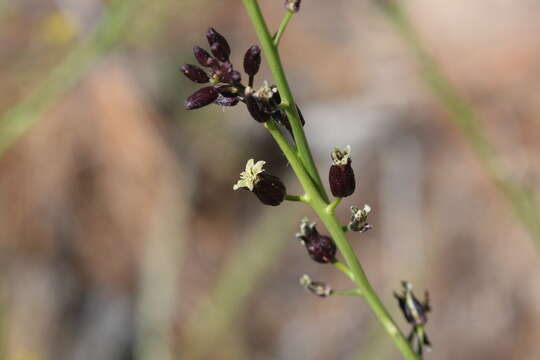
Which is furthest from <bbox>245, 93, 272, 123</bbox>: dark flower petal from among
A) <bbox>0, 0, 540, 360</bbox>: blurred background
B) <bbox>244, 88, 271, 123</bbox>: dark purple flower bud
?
<bbox>0, 0, 540, 360</bbox>: blurred background

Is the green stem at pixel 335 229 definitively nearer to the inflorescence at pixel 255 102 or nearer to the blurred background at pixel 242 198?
the inflorescence at pixel 255 102

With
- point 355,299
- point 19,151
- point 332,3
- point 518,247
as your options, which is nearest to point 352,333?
point 355,299

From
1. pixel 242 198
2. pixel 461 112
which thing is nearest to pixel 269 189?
pixel 461 112

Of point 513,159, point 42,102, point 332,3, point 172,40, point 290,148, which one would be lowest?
point 513,159

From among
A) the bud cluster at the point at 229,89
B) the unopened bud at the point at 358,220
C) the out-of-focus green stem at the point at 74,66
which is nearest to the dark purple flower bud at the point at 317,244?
the unopened bud at the point at 358,220

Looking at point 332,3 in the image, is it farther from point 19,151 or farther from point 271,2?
point 19,151

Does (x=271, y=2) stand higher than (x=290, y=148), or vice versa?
(x=290, y=148)

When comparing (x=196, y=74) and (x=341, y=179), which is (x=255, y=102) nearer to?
(x=196, y=74)

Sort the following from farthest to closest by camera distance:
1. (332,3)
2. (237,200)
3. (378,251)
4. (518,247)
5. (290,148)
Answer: (332,3)
(237,200)
(378,251)
(518,247)
(290,148)
